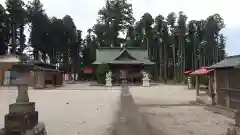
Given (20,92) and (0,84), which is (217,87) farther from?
(0,84)

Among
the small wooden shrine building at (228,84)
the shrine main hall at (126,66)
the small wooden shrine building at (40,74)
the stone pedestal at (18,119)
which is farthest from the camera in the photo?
the shrine main hall at (126,66)

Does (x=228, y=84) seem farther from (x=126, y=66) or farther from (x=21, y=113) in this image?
(x=126, y=66)

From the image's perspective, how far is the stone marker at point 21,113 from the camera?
17.6ft

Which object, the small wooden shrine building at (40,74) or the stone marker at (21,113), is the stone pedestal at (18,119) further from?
the small wooden shrine building at (40,74)

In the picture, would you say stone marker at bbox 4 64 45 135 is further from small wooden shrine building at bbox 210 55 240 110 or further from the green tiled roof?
the green tiled roof

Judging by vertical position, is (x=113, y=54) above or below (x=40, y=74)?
above

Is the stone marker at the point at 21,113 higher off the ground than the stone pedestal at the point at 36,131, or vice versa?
the stone marker at the point at 21,113

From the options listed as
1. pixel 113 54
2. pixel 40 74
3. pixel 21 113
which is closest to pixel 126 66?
pixel 113 54

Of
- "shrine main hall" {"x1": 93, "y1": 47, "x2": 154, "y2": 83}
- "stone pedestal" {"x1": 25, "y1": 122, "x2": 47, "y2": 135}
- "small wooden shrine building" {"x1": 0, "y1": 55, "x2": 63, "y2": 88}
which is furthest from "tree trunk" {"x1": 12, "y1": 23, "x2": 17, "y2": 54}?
"stone pedestal" {"x1": 25, "y1": 122, "x2": 47, "y2": 135}

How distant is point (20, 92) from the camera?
574cm

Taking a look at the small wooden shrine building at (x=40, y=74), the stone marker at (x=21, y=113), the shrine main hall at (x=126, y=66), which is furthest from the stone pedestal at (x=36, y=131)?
the shrine main hall at (x=126, y=66)

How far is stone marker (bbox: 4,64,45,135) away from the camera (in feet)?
17.6

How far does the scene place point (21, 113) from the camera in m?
5.51

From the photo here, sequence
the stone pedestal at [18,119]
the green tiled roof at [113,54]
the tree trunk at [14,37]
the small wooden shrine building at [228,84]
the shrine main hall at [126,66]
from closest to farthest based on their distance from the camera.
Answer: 1. the stone pedestal at [18,119]
2. the small wooden shrine building at [228,84]
3. the shrine main hall at [126,66]
4. the green tiled roof at [113,54]
5. the tree trunk at [14,37]
